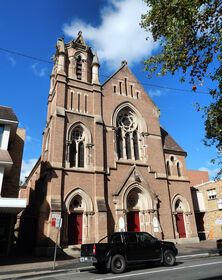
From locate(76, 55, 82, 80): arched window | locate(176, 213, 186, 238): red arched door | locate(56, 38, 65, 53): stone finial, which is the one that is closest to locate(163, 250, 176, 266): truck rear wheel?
locate(176, 213, 186, 238): red arched door

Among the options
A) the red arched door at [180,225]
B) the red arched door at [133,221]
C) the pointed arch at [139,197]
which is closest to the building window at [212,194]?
the red arched door at [180,225]

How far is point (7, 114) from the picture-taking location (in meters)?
19.6

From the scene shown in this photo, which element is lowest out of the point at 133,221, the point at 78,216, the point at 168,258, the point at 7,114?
the point at 168,258

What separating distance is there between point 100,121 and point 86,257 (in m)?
14.3

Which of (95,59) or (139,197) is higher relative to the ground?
(95,59)

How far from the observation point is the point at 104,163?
22.8m

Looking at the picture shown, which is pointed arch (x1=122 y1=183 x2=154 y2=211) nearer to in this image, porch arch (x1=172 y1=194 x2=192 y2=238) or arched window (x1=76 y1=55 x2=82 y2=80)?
porch arch (x1=172 y1=194 x2=192 y2=238)

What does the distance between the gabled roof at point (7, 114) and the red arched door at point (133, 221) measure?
1297 cm

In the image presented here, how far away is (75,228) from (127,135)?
1071cm

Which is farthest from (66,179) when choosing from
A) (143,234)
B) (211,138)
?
(211,138)

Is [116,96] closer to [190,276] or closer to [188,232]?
[188,232]

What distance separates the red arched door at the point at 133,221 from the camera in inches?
899

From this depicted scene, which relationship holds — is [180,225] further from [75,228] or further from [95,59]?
[95,59]

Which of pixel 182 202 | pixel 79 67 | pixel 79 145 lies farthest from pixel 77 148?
pixel 182 202
